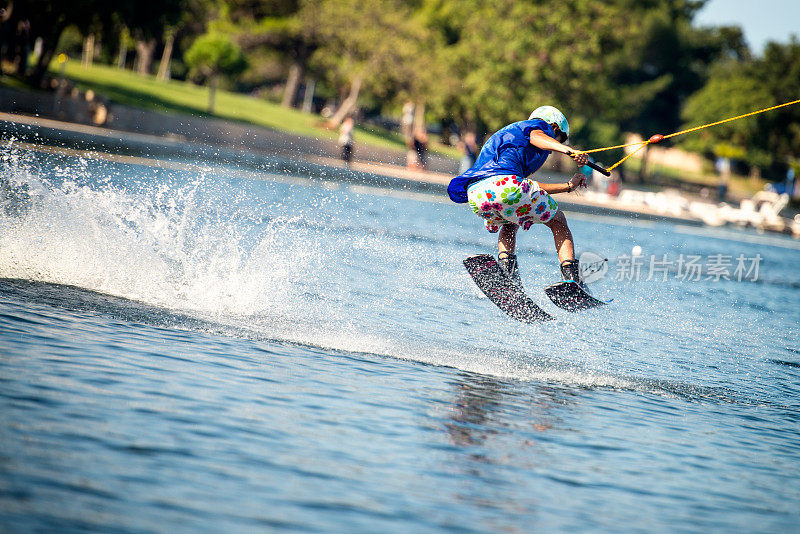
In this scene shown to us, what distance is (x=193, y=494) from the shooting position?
470 centimetres

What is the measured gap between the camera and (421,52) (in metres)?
57.3

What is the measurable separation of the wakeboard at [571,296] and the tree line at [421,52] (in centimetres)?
3128

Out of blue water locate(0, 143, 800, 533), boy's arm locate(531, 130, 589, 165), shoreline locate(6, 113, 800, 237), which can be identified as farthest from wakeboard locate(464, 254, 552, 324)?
shoreline locate(6, 113, 800, 237)

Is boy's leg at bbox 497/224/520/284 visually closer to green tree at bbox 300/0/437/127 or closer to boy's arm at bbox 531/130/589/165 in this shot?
boy's arm at bbox 531/130/589/165

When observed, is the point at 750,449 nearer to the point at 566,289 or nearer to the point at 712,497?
the point at 712,497

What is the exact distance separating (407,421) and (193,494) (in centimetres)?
208

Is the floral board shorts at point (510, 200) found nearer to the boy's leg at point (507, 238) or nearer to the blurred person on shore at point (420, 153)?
the boy's leg at point (507, 238)

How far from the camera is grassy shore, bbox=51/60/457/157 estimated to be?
47906 millimetres

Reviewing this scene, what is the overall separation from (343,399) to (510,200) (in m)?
2.61

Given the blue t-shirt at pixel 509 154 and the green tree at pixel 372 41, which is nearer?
the blue t-shirt at pixel 509 154

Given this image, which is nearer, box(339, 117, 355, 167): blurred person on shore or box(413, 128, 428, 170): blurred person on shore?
box(339, 117, 355, 167): blurred person on shore

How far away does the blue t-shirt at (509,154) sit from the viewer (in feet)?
28.4

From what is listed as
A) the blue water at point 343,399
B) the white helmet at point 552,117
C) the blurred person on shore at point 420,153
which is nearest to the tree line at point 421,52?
the blurred person on shore at point 420,153

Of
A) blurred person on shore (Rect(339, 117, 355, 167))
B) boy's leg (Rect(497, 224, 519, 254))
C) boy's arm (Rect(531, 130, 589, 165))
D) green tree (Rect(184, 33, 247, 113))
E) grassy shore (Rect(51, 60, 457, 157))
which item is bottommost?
boy's leg (Rect(497, 224, 519, 254))
